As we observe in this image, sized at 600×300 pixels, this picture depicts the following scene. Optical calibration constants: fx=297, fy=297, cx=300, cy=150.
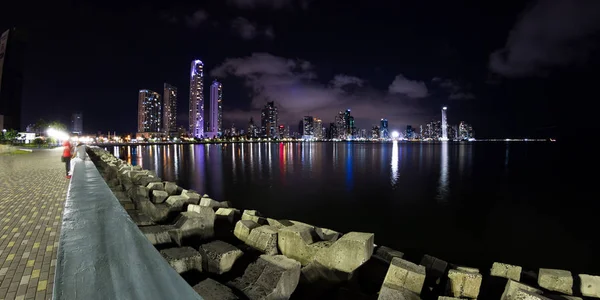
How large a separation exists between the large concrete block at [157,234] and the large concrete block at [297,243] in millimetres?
2234

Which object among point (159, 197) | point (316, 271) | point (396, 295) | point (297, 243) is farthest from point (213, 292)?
point (159, 197)

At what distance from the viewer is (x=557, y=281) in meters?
5.34

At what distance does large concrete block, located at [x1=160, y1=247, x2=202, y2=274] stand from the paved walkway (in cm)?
150

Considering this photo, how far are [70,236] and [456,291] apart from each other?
5.79 meters

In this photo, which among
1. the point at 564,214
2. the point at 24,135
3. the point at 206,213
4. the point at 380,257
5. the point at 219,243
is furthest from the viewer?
the point at 24,135

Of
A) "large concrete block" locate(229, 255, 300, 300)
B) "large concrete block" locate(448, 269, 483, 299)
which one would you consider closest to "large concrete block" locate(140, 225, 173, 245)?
"large concrete block" locate(229, 255, 300, 300)

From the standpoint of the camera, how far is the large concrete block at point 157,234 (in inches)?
220

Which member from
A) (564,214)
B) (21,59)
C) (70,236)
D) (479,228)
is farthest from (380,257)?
(21,59)

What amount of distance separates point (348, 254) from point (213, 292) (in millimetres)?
2584

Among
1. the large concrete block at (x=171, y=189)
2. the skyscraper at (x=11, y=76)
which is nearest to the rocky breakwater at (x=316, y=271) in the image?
the large concrete block at (x=171, y=189)

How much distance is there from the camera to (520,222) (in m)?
14.7

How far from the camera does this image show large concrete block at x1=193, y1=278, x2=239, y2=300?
3.65 m

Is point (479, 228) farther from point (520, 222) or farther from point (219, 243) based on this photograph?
point (219, 243)

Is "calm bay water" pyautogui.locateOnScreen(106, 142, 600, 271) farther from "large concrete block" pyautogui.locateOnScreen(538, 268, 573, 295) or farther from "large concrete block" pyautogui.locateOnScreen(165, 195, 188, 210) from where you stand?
"large concrete block" pyautogui.locateOnScreen(165, 195, 188, 210)
